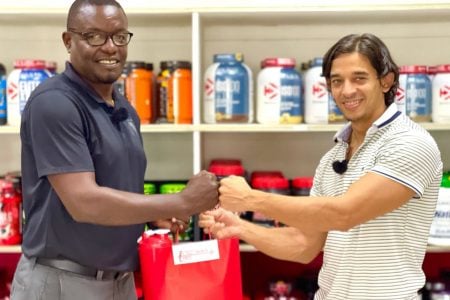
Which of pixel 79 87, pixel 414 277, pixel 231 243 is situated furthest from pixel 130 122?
pixel 414 277

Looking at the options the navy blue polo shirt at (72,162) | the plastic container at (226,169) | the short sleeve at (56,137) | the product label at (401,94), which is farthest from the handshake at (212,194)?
Answer: the product label at (401,94)

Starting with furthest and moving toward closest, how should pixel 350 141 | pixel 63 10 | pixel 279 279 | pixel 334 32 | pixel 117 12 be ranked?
pixel 334 32, pixel 279 279, pixel 63 10, pixel 350 141, pixel 117 12

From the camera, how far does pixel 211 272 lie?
1791mm

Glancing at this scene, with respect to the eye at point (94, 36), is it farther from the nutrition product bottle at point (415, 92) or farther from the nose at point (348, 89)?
the nutrition product bottle at point (415, 92)

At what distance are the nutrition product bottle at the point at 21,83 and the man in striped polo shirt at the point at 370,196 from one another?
42.4 inches

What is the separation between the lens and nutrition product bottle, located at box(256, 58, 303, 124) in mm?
2432

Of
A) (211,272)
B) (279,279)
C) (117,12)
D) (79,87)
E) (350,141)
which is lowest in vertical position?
(279,279)

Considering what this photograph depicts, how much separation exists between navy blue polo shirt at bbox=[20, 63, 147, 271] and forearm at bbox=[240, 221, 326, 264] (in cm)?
44

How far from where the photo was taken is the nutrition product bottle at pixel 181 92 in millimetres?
2467

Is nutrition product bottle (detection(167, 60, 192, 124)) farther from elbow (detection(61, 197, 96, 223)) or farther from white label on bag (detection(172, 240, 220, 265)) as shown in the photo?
elbow (detection(61, 197, 96, 223))

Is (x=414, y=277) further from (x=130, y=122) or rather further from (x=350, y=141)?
(x=130, y=122)

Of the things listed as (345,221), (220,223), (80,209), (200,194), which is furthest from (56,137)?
(345,221)

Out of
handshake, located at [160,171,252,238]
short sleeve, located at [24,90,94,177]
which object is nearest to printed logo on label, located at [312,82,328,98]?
handshake, located at [160,171,252,238]

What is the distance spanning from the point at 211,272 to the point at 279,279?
92 centimetres
